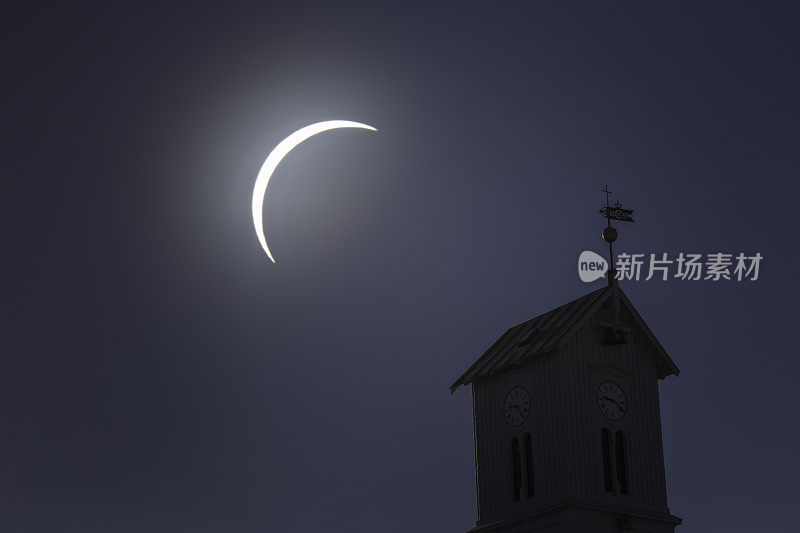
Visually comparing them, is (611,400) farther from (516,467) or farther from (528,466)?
(516,467)

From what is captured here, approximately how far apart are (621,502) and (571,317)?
8901 mm

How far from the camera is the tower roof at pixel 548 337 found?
59719 millimetres

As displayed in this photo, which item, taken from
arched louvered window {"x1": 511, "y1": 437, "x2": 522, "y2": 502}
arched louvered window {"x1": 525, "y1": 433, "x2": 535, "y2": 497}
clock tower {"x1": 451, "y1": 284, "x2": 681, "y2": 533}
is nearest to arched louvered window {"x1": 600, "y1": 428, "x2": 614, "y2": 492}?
clock tower {"x1": 451, "y1": 284, "x2": 681, "y2": 533}

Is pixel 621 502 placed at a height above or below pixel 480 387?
below

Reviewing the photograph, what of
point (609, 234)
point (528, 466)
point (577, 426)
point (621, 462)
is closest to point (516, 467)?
point (528, 466)

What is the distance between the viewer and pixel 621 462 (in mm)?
59250

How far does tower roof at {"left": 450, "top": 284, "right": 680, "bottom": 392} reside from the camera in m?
59.7

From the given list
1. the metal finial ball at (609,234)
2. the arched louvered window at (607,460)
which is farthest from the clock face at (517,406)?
the metal finial ball at (609,234)

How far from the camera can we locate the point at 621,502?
57844 mm

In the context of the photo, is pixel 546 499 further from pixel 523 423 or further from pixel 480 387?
pixel 480 387

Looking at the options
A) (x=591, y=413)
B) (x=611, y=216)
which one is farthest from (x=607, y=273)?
(x=591, y=413)

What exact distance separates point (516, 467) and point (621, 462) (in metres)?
4.96

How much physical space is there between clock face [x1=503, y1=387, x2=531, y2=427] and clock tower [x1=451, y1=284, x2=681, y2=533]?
Result: 0.05 m

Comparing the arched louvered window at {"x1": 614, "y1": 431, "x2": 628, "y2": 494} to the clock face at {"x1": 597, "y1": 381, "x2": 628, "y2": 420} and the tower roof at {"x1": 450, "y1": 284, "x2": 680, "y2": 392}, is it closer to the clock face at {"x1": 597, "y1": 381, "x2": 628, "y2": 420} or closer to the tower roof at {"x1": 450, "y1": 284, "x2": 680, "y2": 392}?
the clock face at {"x1": 597, "y1": 381, "x2": 628, "y2": 420}
